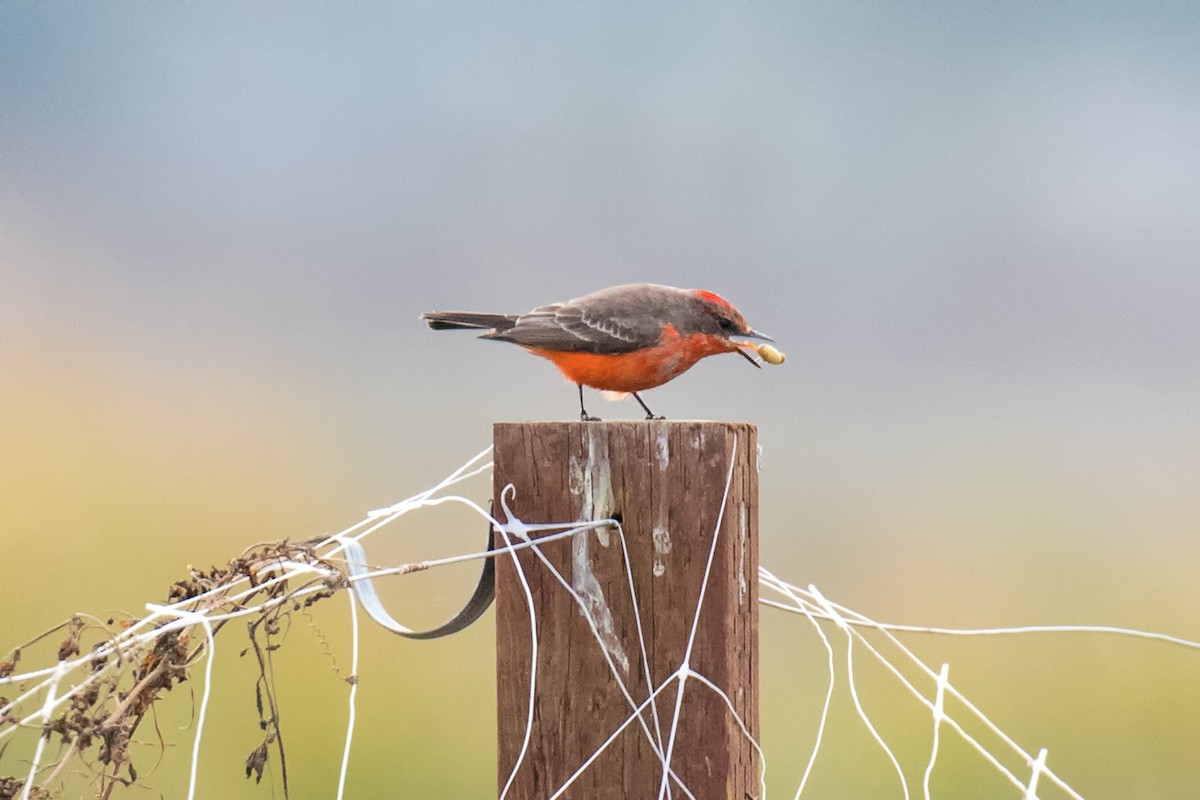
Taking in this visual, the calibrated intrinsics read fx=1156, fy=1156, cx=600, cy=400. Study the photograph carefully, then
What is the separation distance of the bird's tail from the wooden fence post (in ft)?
4.14

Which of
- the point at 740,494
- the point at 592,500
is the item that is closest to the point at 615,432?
the point at 592,500

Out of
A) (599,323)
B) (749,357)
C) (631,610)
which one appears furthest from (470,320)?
(631,610)

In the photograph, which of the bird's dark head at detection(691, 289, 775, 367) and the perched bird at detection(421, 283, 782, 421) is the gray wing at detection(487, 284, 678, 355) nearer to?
the perched bird at detection(421, 283, 782, 421)

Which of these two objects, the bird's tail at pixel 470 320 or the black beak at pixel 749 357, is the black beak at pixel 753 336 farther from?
the bird's tail at pixel 470 320

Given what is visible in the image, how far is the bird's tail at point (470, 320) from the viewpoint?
137 inches

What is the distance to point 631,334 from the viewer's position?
3211 mm

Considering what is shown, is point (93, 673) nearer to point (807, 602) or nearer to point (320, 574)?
point (320, 574)

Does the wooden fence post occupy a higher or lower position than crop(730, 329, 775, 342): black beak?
lower

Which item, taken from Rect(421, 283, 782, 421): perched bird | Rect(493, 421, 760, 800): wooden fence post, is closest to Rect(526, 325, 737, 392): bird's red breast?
Rect(421, 283, 782, 421): perched bird

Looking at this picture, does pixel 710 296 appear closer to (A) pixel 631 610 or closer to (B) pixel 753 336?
(B) pixel 753 336

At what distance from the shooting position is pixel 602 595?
2.21m

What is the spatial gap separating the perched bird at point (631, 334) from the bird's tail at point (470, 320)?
29 millimetres

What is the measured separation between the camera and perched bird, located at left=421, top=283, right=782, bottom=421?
3.23m

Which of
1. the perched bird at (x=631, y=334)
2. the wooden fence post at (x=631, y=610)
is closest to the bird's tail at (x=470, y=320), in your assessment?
the perched bird at (x=631, y=334)
